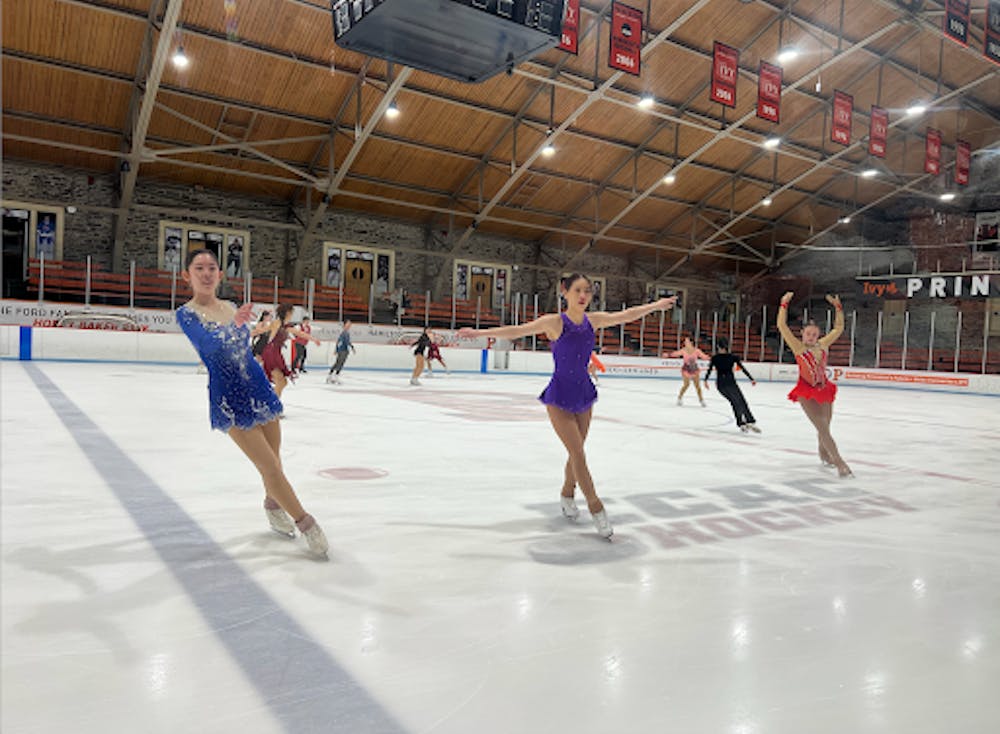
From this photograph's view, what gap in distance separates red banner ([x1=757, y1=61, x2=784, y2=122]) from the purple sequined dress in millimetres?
18003

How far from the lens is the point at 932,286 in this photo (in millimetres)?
28734

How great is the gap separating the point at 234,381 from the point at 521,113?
21670mm

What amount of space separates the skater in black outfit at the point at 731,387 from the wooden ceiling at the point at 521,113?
1190 centimetres

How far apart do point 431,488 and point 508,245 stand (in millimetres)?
26669

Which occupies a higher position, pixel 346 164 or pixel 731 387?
pixel 346 164

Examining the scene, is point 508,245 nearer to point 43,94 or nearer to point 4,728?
point 43,94

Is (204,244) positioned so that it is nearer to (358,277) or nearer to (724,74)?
(358,277)

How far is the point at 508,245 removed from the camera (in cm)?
3083

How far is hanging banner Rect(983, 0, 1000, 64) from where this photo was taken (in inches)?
661

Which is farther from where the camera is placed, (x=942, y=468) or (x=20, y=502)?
(x=942, y=468)

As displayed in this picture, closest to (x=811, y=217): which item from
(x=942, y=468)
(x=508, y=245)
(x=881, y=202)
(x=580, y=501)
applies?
(x=881, y=202)

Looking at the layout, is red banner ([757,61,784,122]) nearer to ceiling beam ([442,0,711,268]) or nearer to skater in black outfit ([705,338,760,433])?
ceiling beam ([442,0,711,268])

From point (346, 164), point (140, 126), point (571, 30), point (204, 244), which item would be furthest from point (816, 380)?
point (204, 244)

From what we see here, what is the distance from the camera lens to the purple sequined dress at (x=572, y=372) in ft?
13.1
